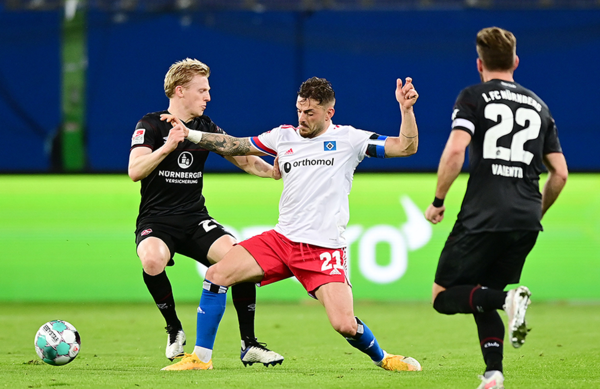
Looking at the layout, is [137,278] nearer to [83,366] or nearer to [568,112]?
[83,366]

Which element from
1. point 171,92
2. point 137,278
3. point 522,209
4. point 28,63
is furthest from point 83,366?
point 28,63

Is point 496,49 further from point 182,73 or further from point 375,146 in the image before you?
point 182,73

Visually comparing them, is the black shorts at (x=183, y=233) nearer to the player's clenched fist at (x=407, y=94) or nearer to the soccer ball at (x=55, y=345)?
the soccer ball at (x=55, y=345)

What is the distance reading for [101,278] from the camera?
9.27 m

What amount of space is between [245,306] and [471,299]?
1825mm

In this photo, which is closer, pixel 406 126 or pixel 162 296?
pixel 406 126

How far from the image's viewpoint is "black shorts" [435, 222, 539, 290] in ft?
13.4

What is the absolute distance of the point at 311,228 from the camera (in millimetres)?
5031

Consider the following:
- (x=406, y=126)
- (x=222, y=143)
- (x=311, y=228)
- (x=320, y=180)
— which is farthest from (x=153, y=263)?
(x=406, y=126)

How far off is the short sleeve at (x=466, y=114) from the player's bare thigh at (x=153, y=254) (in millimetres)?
2327

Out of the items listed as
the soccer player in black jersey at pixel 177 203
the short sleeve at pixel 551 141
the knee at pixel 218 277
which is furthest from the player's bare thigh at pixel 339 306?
the short sleeve at pixel 551 141

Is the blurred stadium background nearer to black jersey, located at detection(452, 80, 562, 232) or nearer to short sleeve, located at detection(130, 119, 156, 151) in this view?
short sleeve, located at detection(130, 119, 156, 151)

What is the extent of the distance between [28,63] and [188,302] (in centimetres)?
641

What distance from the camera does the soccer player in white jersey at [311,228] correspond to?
4.99 metres
